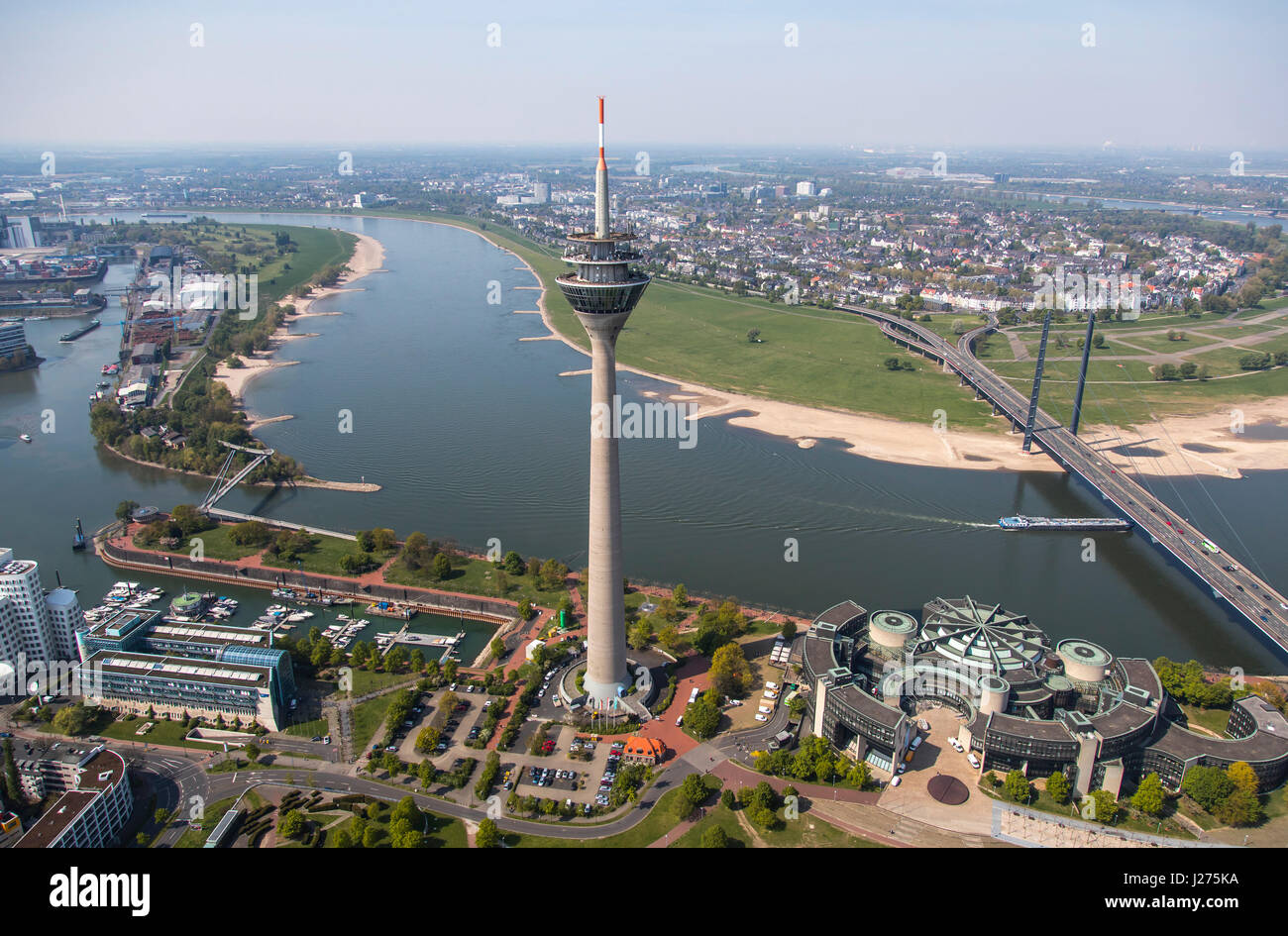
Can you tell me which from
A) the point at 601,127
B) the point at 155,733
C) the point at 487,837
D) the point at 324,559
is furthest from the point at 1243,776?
the point at 324,559

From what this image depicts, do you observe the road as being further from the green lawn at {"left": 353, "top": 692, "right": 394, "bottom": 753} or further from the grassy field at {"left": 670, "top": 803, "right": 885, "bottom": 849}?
the green lawn at {"left": 353, "top": 692, "right": 394, "bottom": 753}

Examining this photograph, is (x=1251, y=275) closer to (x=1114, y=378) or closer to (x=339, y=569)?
(x=1114, y=378)

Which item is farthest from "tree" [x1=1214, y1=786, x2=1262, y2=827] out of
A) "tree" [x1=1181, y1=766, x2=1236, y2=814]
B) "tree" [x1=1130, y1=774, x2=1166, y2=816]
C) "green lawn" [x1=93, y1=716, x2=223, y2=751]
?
"green lawn" [x1=93, y1=716, x2=223, y2=751]

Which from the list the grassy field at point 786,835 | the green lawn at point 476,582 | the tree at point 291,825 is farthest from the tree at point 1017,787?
the tree at point 291,825

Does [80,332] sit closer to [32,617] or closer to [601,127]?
[32,617]

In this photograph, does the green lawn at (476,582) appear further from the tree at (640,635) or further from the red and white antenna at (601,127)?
the red and white antenna at (601,127)
